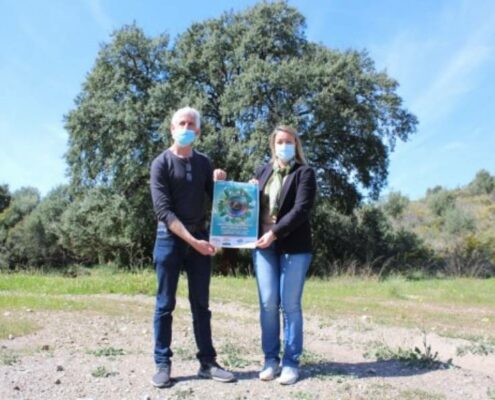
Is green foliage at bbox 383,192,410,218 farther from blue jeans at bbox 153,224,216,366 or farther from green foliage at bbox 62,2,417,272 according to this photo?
blue jeans at bbox 153,224,216,366

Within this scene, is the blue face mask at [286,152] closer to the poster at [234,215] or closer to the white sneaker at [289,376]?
the poster at [234,215]

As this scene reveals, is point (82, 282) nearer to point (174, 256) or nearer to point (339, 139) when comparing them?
point (174, 256)

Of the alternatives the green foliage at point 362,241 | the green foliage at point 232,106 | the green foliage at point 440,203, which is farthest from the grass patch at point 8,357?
the green foliage at point 440,203

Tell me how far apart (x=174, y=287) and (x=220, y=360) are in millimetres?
1160

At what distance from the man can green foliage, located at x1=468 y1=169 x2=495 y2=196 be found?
1991 inches

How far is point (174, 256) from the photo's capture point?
4.38m

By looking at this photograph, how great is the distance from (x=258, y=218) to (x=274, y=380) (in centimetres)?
134

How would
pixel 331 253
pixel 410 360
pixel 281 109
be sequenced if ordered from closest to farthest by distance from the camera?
pixel 410 360, pixel 281 109, pixel 331 253

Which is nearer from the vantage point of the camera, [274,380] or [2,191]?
[274,380]

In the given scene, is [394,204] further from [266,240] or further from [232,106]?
[266,240]

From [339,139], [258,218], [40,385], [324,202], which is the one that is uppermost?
[339,139]

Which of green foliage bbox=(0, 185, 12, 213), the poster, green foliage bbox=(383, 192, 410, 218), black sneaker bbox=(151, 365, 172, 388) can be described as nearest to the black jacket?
the poster

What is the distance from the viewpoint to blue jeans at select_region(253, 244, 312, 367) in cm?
452

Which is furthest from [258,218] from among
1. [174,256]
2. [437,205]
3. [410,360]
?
[437,205]
